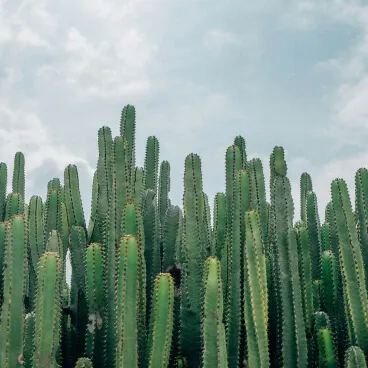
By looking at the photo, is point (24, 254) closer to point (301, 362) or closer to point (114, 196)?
point (114, 196)

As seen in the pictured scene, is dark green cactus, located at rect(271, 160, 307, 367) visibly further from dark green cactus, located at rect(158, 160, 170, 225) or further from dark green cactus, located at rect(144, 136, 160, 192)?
dark green cactus, located at rect(158, 160, 170, 225)

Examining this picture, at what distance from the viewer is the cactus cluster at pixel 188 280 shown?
2535mm

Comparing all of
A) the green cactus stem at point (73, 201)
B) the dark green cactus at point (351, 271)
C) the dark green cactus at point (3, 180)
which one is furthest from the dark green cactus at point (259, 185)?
the dark green cactus at point (3, 180)

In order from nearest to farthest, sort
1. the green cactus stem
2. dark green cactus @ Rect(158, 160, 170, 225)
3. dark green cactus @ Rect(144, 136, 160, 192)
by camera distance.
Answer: the green cactus stem, dark green cactus @ Rect(144, 136, 160, 192), dark green cactus @ Rect(158, 160, 170, 225)

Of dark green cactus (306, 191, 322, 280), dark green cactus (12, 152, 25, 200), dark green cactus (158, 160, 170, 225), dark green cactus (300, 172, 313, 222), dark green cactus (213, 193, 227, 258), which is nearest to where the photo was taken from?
dark green cactus (213, 193, 227, 258)

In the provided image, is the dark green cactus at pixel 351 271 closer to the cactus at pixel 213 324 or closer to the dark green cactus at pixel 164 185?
the cactus at pixel 213 324

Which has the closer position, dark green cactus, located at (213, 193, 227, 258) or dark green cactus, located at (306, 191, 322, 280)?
dark green cactus, located at (213, 193, 227, 258)

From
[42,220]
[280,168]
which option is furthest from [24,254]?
[280,168]

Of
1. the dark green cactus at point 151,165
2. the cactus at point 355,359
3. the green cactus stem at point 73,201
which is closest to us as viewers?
the cactus at point 355,359

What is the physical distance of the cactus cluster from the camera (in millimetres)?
2535

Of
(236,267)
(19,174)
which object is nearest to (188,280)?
(236,267)

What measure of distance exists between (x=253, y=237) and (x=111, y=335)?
2.84 feet

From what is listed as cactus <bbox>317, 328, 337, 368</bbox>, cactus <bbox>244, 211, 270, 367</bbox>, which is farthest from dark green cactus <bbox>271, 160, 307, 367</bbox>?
cactus <bbox>244, 211, 270, 367</bbox>

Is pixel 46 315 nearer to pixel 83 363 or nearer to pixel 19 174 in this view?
pixel 83 363
